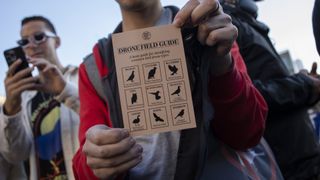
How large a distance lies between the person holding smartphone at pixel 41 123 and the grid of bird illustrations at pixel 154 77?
1067mm

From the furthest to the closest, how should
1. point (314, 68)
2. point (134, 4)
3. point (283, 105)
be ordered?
point (314, 68) < point (283, 105) < point (134, 4)

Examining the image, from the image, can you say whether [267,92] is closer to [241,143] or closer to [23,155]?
[241,143]

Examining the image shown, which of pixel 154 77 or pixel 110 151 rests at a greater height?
pixel 154 77

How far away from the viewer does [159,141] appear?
3.54 feet

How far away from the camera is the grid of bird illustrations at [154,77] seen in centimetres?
90

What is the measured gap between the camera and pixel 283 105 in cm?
143

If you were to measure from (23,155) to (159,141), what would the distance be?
4.07 ft

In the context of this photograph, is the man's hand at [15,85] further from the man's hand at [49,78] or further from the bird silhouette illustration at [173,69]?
the bird silhouette illustration at [173,69]

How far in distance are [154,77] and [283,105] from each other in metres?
0.71

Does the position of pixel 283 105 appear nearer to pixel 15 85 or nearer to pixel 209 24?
pixel 209 24

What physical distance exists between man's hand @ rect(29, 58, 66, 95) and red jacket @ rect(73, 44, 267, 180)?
916 millimetres

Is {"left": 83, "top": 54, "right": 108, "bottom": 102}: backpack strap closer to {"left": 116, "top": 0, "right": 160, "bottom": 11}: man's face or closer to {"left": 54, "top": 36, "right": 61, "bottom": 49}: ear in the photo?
{"left": 116, "top": 0, "right": 160, "bottom": 11}: man's face

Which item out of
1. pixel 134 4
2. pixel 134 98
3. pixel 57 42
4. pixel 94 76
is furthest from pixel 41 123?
pixel 134 98

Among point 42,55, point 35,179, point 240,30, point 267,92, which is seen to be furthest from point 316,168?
point 42,55
